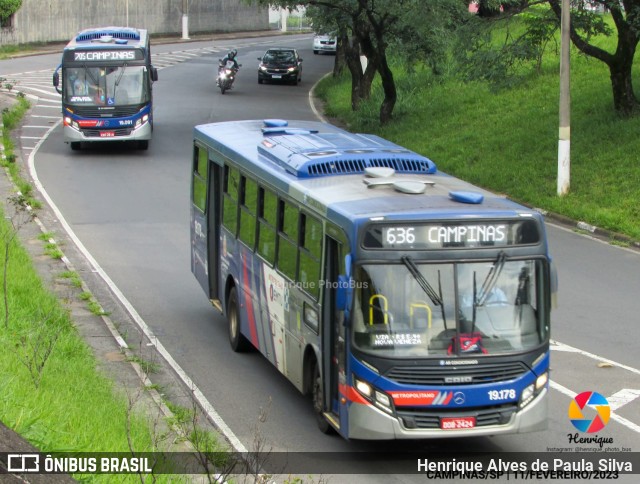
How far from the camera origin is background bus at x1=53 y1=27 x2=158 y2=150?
32.8 m

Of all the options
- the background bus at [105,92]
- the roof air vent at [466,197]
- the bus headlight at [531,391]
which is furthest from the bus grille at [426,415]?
the background bus at [105,92]

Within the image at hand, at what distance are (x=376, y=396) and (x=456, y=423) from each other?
0.79 meters

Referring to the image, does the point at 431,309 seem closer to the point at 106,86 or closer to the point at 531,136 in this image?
the point at 531,136

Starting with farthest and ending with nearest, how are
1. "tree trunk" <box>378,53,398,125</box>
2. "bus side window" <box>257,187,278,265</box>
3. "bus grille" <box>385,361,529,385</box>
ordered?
"tree trunk" <box>378,53,398,125</box>
"bus side window" <box>257,187,278,265</box>
"bus grille" <box>385,361,529,385</box>

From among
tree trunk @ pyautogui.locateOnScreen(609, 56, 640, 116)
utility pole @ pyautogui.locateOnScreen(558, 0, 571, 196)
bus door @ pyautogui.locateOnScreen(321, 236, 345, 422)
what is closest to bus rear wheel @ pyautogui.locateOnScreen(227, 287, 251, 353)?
bus door @ pyautogui.locateOnScreen(321, 236, 345, 422)

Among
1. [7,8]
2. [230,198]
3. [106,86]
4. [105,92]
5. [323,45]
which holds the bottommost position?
[230,198]

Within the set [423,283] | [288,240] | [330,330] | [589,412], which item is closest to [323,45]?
[288,240]

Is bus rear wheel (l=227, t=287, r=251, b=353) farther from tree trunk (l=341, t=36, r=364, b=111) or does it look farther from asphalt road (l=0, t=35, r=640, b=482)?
tree trunk (l=341, t=36, r=364, b=111)

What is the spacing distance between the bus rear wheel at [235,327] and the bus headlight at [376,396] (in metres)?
4.89

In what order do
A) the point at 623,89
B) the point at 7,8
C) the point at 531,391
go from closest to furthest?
1. the point at 531,391
2. the point at 623,89
3. the point at 7,8

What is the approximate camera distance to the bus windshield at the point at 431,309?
10422mm

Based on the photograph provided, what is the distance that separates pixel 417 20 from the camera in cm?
3172

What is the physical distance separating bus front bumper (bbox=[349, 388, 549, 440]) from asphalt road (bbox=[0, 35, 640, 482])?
510mm

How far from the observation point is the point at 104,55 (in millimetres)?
32969
